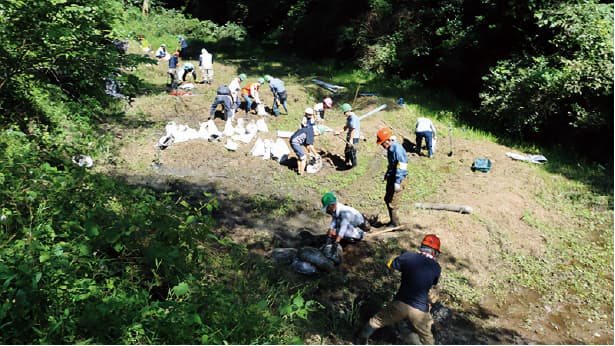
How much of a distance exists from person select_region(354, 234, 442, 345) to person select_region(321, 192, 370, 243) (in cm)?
204

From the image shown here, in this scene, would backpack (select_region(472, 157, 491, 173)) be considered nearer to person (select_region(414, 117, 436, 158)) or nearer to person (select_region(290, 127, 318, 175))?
person (select_region(414, 117, 436, 158))

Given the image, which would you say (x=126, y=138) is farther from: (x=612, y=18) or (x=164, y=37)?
(x=164, y=37)

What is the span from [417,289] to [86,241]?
3.14 meters

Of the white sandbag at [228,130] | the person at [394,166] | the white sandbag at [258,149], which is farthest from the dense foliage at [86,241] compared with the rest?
the white sandbag at [228,130]

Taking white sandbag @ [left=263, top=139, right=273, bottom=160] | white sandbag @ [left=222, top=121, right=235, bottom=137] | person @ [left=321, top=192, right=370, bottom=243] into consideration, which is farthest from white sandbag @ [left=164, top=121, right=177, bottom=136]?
person @ [left=321, top=192, right=370, bottom=243]

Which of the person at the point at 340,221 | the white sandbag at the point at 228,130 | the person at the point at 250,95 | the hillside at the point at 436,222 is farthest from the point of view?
the person at the point at 250,95

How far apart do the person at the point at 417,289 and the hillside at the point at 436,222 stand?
61 cm

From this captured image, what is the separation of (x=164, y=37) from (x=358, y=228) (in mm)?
23360

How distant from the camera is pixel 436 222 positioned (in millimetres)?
8352

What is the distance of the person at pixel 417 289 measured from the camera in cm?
476

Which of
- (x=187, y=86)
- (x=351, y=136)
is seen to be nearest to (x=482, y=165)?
(x=351, y=136)

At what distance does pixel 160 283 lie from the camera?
459cm


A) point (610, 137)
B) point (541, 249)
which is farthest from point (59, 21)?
point (610, 137)

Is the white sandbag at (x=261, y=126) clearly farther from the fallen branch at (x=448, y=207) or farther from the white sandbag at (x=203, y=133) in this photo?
the fallen branch at (x=448, y=207)
